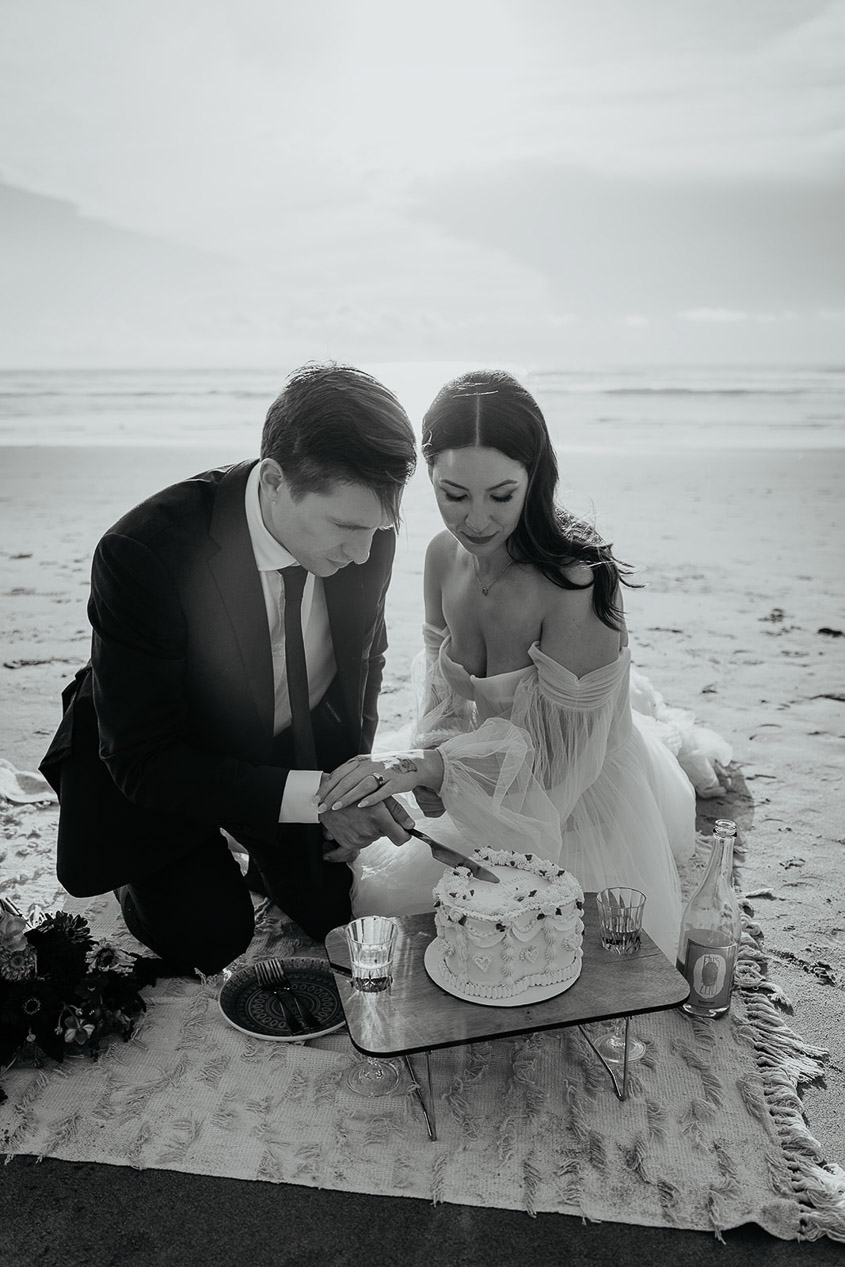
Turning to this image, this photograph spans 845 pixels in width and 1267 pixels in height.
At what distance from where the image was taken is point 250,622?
2.97 m

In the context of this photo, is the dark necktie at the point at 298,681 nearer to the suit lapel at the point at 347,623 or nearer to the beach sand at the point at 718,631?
the suit lapel at the point at 347,623

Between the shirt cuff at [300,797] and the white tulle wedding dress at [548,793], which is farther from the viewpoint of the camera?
the white tulle wedding dress at [548,793]

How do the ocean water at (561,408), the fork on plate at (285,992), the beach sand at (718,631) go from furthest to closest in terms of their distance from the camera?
the ocean water at (561,408)
the beach sand at (718,631)
the fork on plate at (285,992)

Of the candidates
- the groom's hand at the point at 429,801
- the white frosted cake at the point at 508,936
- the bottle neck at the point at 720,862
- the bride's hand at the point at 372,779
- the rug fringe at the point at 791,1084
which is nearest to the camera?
the rug fringe at the point at 791,1084

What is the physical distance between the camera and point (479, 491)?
3.04 meters

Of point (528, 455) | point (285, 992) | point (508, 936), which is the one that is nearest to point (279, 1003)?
point (285, 992)

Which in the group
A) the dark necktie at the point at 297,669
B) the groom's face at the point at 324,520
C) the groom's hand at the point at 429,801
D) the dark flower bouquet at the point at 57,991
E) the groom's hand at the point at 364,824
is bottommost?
the dark flower bouquet at the point at 57,991

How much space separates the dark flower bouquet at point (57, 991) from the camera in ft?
8.83

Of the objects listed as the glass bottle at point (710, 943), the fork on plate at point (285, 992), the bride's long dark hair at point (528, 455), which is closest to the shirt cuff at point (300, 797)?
the fork on plate at point (285, 992)

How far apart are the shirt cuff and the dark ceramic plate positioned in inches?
18.9

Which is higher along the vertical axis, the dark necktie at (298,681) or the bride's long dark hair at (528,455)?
the bride's long dark hair at (528,455)

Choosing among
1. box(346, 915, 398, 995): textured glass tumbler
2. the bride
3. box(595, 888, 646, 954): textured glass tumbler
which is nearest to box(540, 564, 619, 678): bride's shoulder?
the bride

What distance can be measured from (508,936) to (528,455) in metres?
1.41

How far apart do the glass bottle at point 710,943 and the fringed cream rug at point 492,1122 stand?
3.1 inches
